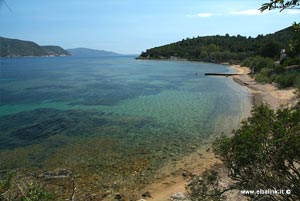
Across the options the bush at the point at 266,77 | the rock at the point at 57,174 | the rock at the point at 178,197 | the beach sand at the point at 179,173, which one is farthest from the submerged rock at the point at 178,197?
the bush at the point at 266,77

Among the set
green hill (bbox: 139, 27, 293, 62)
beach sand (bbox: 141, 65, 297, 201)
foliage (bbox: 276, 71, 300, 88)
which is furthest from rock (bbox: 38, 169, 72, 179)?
green hill (bbox: 139, 27, 293, 62)

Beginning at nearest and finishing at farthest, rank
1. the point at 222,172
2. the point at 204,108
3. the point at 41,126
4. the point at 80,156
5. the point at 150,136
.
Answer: the point at 222,172, the point at 80,156, the point at 150,136, the point at 41,126, the point at 204,108

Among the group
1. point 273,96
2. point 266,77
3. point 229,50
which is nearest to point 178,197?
point 273,96

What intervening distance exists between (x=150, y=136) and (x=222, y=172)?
26.8 ft

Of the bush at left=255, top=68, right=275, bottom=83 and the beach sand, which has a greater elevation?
the bush at left=255, top=68, right=275, bottom=83

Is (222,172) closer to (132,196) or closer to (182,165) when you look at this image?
(182,165)

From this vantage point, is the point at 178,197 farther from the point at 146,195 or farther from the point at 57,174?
the point at 57,174

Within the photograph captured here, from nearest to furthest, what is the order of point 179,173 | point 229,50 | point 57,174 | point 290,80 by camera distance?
point 57,174 < point 179,173 < point 290,80 < point 229,50

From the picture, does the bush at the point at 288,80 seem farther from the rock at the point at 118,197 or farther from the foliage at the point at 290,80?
the rock at the point at 118,197

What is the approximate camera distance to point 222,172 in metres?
15.2

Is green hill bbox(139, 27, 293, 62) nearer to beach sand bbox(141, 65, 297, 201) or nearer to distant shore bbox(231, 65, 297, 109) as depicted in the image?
distant shore bbox(231, 65, 297, 109)

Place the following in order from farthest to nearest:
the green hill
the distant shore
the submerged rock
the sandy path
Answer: the green hill → the distant shore → the sandy path → the submerged rock

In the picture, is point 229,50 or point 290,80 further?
point 229,50

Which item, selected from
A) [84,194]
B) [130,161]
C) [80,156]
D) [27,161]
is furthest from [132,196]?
[27,161]
